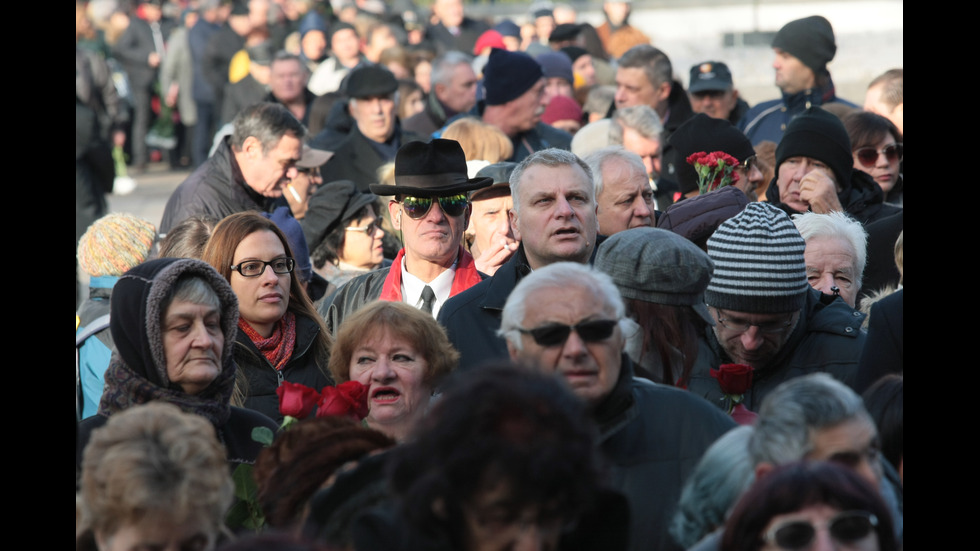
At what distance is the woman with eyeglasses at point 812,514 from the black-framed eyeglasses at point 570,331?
88 cm

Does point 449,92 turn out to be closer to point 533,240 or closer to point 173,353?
point 533,240

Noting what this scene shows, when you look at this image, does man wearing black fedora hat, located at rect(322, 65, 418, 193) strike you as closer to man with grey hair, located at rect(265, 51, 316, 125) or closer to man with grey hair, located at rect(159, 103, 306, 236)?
man with grey hair, located at rect(265, 51, 316, 125)

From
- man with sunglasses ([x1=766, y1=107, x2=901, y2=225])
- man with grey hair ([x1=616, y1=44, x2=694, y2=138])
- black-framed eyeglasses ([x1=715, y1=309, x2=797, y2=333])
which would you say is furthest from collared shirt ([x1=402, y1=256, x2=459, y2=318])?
man with grey hair ([x1=616, y1=44, x2=694, y2=138])

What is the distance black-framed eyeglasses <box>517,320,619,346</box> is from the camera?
11.3 ft

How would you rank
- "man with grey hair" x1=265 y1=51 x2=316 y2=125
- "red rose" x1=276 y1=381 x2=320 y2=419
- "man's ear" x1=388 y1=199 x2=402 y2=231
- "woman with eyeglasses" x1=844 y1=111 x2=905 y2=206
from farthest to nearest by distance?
1. "man with grey hair" x1=265 y1=51 x2=316 y2=125
2. "woman with eyeglasses" x1=844 y1=111 x2=905 y2=206
3. "man's ear" x1=388 y1=199 x2=402 y2=231
4. "red rose" x1=276 y1=381 x2=320 y2=419

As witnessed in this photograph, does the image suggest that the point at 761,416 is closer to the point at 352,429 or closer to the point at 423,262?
the point at 352,429

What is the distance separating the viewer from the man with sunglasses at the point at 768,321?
14.4 feet

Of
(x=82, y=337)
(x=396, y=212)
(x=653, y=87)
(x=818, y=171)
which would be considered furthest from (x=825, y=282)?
(x=653, y=87)

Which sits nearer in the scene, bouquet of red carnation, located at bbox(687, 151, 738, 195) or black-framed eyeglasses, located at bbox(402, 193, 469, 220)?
black-framed eyeglasses, located at bbox(402, 193, 469, 220)

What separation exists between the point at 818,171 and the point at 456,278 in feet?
6.68

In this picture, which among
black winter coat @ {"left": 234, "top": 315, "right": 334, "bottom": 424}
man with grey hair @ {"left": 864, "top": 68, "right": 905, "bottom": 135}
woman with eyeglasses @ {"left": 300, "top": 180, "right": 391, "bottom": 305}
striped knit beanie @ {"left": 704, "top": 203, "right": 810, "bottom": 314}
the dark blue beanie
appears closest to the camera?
striped knit beanie @ {"left": 704, "top": 203, "right": 810, "bottom": 314}

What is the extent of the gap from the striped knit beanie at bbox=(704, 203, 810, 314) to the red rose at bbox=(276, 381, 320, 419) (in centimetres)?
145

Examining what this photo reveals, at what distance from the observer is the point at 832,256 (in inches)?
213
